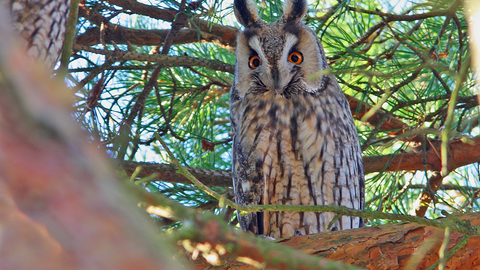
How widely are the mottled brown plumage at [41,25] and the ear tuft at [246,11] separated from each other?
880mm

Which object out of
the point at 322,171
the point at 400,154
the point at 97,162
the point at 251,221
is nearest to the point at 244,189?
the point at 251,221

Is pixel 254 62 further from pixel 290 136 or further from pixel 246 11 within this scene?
pixel 290 136

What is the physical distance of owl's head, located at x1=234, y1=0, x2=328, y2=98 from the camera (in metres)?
1.79

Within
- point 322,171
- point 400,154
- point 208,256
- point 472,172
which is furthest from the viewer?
point 472,172

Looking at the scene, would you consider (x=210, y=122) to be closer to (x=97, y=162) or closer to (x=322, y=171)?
(x=322, y=171)

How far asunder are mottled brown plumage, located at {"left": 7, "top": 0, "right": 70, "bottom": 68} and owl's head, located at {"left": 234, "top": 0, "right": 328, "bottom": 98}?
0.83m

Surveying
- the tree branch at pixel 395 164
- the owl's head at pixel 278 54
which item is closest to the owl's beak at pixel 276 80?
the owl's head at pixel 278 54

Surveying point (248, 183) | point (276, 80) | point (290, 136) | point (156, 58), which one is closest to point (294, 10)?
point (276, 80)

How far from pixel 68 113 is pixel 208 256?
55cm

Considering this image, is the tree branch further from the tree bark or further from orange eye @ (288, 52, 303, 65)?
the tree bark

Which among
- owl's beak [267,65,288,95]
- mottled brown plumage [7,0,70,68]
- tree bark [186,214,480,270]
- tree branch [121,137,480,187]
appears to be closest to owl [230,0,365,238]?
owl's beak [267,65,288,95]

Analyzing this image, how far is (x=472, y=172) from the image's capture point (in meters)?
2.37

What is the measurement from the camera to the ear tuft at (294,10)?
74.9 inches

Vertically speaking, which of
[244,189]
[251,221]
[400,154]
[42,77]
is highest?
[42,77]
